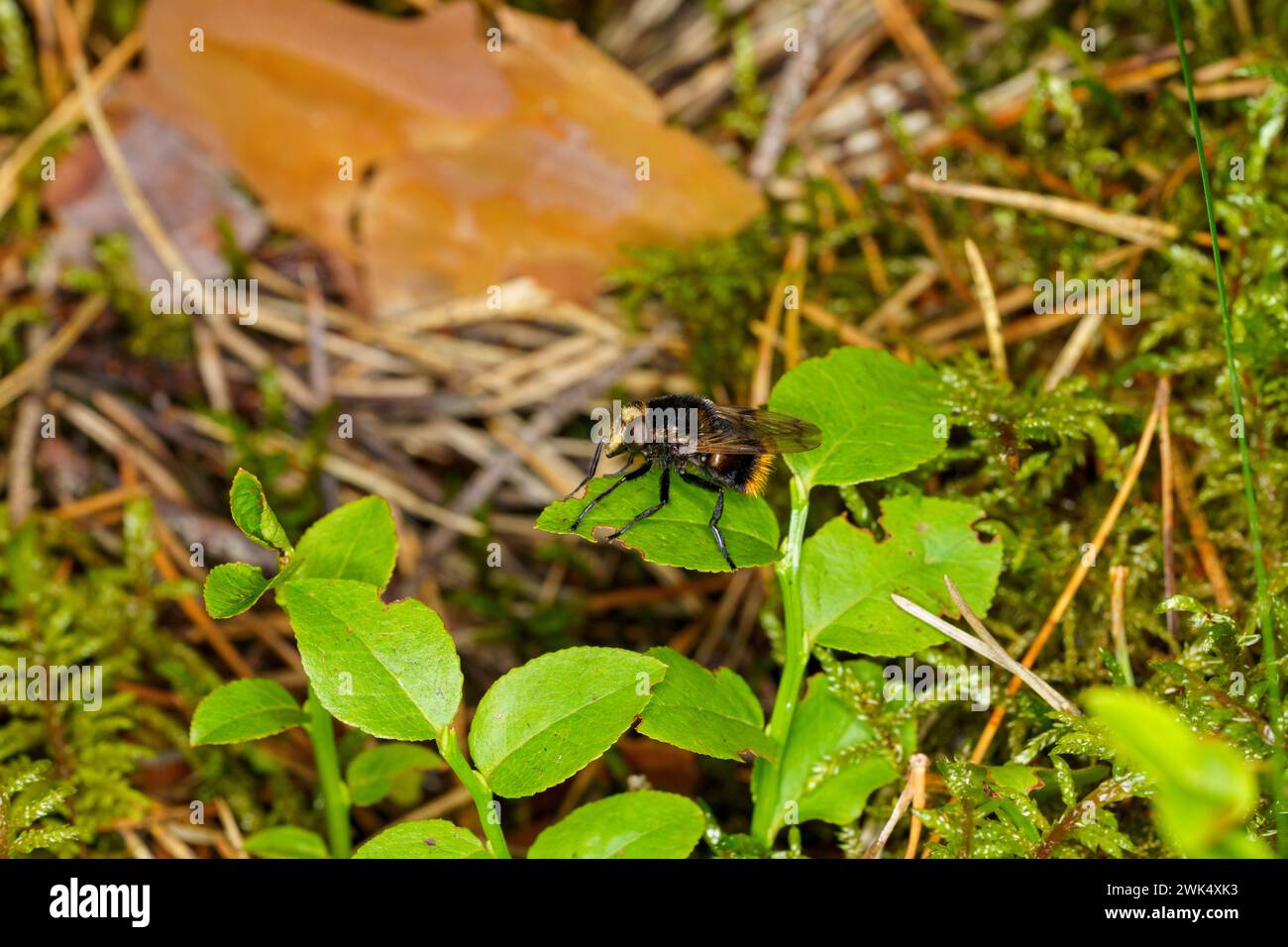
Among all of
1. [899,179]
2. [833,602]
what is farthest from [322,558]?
[899,179]

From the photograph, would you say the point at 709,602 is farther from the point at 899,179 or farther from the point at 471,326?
the point at 899,179

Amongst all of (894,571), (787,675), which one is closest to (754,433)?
(894,571)

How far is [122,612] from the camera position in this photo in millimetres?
3031

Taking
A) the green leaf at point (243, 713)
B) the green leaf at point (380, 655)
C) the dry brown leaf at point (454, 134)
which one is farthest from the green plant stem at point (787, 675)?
the dry brown leaf at point (454, 134)

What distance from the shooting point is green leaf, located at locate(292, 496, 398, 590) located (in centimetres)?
210

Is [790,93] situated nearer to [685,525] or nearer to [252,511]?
[685,525]

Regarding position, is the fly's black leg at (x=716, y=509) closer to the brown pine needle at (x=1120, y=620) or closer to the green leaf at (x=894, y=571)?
the green leaf at (x=894, y=571)

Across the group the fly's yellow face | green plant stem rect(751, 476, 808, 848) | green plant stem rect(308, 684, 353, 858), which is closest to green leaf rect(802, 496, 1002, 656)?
green plant stem rect(751, 476, 808, 848)

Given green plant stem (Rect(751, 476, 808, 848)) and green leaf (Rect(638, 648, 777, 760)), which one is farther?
green plant stem (Rect(751, 476, 808, 848))

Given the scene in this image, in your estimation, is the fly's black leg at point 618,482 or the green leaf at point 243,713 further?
the fly's black leg at point 618,482

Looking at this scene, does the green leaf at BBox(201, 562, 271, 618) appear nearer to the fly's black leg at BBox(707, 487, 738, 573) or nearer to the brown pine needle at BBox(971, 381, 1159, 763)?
the fly's black leg at BBox(707, 487, 738, 573)

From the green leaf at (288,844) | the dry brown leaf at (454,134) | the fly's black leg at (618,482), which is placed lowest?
the green leaf at (288,844)

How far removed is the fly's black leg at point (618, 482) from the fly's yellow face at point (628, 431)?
0.20 feet

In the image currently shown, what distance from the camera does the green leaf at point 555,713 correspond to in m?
1.83
